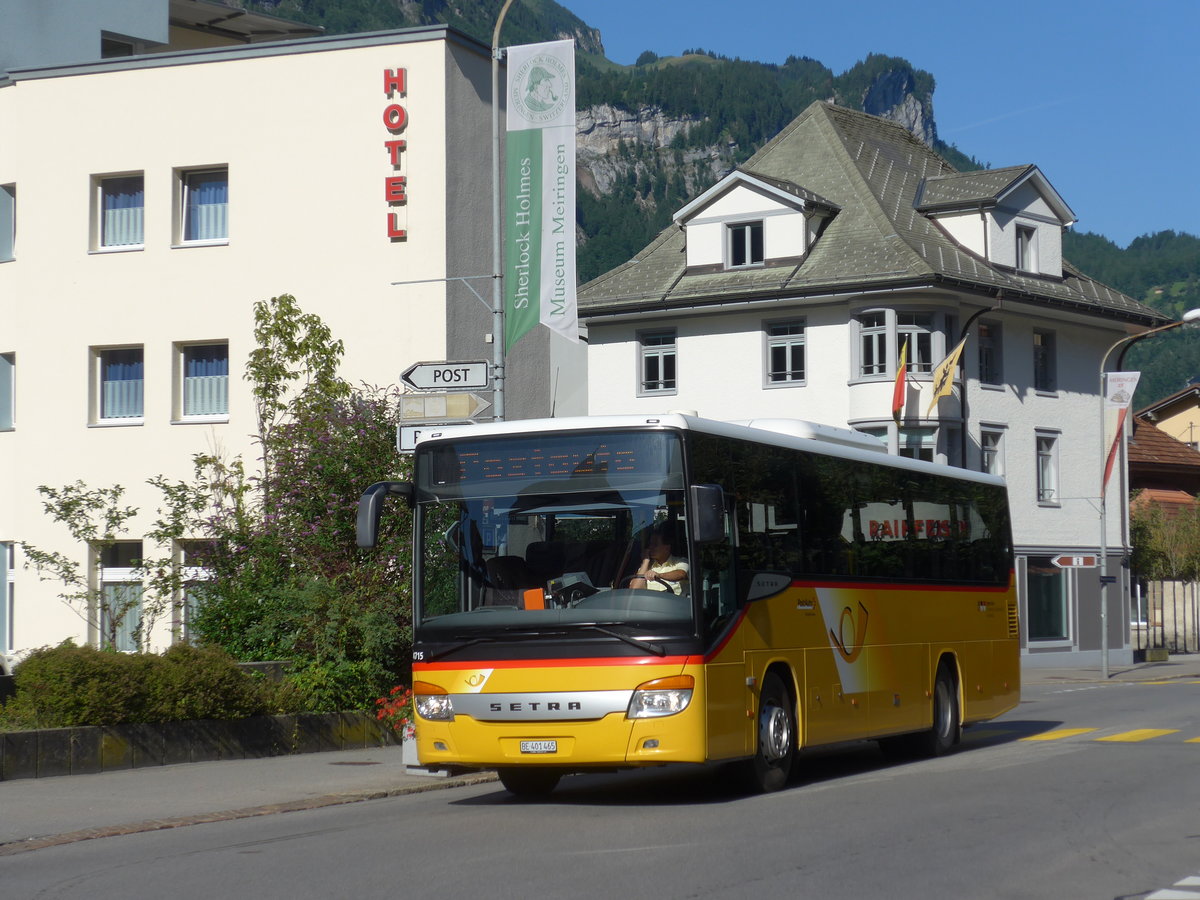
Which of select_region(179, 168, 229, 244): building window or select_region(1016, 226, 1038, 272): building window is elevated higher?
select_region(1016, 226, 1038, 272): building window

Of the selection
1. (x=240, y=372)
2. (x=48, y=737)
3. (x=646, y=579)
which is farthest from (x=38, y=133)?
(x=646, y=579)

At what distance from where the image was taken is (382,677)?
61.6ft

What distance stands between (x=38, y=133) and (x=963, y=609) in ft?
73.0

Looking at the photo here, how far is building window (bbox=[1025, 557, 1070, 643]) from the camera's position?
46625 millimetres

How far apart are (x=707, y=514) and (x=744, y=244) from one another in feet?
115

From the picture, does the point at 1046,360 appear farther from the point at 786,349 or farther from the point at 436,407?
the point at 436,407

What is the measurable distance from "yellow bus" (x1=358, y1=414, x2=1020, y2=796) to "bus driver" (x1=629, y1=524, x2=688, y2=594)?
10mm

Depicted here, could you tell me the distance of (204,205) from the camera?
3241 centimetres

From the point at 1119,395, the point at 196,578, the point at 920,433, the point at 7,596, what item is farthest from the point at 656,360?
the point at 196,578

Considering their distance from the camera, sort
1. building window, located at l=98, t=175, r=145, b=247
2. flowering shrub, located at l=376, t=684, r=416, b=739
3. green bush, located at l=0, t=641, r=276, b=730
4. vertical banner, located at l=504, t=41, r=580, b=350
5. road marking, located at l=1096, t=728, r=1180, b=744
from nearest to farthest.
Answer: green bush, located at l=0, t=641, r=276, b=730
flowering shrub, located at l=376, t=684, r=416, b=739
road marking, located at l=1096, t=728, r=1180, b=744
vertical banner, located at l=504, t=41, r=580, b=350
building window, located at l=98, t=175, r=145, b=247

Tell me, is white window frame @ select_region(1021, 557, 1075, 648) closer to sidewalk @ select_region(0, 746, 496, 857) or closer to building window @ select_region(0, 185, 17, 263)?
building window @ select_region(0, 185, 17, 263)

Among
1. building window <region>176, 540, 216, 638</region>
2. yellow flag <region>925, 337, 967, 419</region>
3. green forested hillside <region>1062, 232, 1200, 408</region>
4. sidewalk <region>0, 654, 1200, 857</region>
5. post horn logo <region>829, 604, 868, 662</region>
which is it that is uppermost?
green forested hillside <region>1062, 232, 1200, 408</region>

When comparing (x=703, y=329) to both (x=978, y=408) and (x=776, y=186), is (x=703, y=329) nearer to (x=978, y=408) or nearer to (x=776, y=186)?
(x=776, y=186)

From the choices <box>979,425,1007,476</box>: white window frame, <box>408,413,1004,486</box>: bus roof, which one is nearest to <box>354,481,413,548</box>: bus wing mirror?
<box>408,413,1004,486</box>: bus roof
